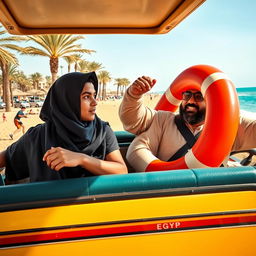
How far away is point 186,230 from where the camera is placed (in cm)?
135

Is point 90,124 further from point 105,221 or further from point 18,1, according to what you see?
point 18,1

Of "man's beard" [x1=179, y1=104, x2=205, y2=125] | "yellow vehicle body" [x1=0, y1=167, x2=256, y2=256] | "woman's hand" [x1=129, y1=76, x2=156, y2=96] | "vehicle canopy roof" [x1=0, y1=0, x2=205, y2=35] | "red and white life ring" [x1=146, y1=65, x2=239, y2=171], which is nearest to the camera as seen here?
"yellow vehicle body" [x1=0, y1=167, x2=256, y2=256]

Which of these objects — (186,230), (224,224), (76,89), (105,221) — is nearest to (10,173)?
(76,89)

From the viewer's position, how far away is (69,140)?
1566 mm

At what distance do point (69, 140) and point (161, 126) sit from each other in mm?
1049

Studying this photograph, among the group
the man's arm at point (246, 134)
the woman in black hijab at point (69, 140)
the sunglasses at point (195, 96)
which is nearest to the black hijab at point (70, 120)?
the woman in black hijab at point (69, 140)

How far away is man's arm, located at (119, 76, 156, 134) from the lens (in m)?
2.05

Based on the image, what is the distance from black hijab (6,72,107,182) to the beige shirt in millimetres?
468

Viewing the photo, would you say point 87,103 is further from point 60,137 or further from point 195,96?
point 195,96

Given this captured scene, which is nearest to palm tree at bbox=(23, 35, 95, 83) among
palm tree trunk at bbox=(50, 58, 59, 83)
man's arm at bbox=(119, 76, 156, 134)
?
palm tree trunk at bbox=(50, 58, 59, 83)

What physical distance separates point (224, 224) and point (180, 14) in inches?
49.8

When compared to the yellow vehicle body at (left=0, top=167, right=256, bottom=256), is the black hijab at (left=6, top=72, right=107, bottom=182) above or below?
above

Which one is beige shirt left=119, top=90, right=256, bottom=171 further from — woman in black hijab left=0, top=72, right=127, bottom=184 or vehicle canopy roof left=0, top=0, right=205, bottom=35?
vehicle canopy roof left=0, top=0, right=205, bottom=35

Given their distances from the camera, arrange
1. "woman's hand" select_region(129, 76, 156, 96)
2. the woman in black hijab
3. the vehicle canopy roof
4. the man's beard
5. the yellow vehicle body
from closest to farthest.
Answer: the yellow vehicle body, the vehicle canopy roof, the woman in black hijab, "woman's hand" select_region(129, 76, 156, 96), the man's beard
